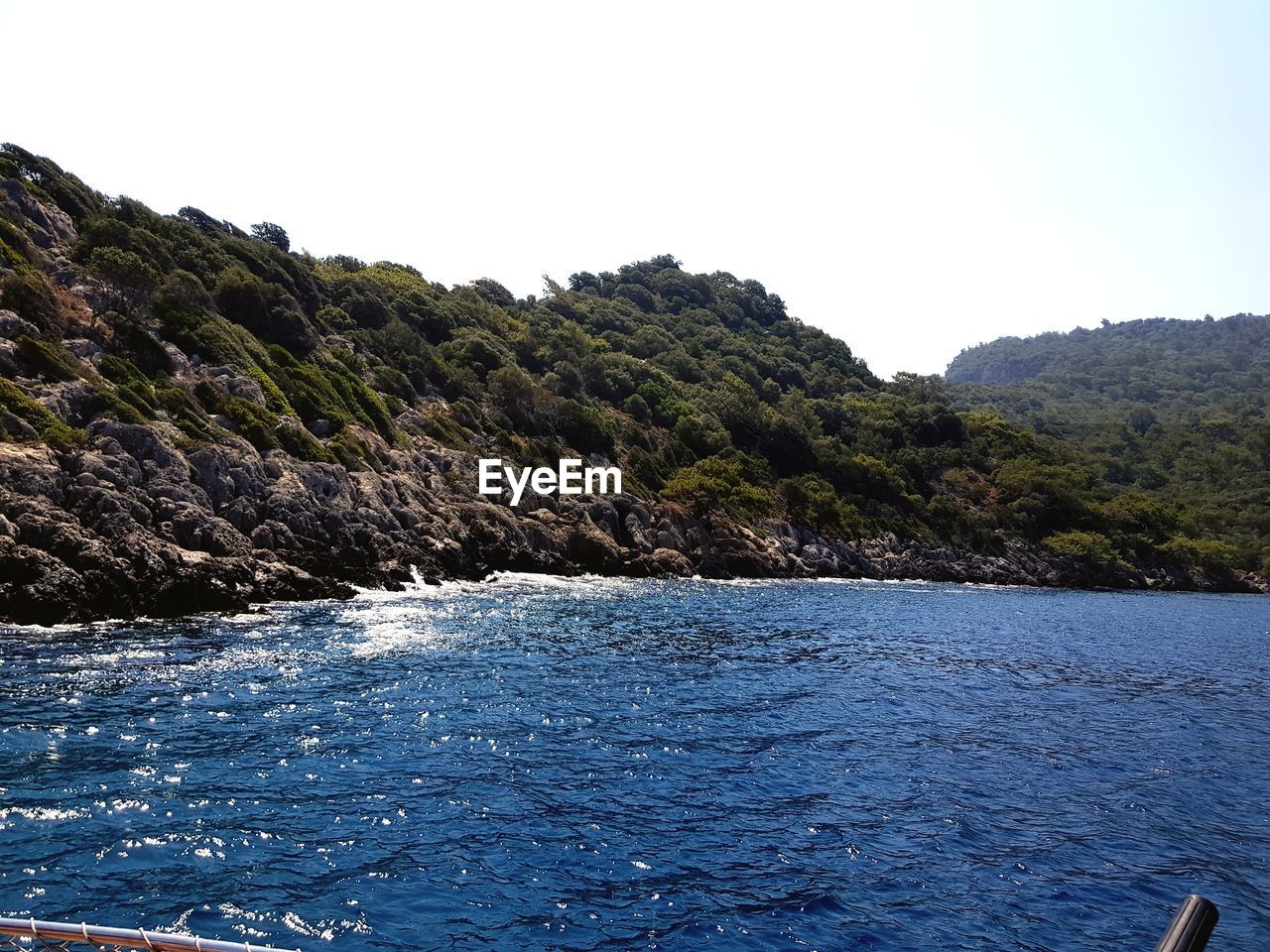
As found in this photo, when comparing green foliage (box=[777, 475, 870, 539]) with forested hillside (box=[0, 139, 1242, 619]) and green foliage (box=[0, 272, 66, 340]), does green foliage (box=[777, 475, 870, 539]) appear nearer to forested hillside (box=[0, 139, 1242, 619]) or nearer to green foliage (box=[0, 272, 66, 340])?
forested hillside (box=[0, 139, 1242, 619])

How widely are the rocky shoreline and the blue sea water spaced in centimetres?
374

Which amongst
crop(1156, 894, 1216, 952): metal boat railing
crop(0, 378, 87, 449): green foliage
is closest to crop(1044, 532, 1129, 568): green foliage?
crop(0, 378, 87, 449): green foliage

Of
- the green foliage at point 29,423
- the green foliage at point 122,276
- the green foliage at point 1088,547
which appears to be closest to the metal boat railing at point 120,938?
the green foliage at point 29,423

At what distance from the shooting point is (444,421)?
84.2 meters

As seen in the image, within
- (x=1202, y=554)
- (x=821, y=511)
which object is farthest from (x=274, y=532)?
(x=1202, y=554)

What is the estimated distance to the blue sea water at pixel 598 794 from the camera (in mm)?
13289

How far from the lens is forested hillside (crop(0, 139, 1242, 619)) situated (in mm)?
48094

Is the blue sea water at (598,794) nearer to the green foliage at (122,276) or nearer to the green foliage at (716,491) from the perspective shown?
the green foliage at (122,276)

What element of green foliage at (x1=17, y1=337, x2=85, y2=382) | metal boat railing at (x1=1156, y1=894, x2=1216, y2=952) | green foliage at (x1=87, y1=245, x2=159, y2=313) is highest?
green foliage at (x1=87, y1=245, x2=159, y2=313)

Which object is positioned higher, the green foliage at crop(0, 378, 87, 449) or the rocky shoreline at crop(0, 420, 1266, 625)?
the green foliage at crop(0, 378, 87, 449)

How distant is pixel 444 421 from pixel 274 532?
3873 cm

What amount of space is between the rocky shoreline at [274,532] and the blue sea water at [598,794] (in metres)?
3.74

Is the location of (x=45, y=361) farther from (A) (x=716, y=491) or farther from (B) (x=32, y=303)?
(A) (x=716, y=491)

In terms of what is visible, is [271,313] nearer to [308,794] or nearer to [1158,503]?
[308,794]
